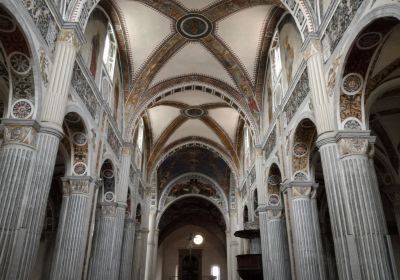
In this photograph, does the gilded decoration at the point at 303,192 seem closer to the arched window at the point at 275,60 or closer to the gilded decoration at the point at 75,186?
the arched window at the point at 275,60

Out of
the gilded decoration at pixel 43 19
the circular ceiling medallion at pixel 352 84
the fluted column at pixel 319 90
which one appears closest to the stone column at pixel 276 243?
the fluted column at pixel 319 90

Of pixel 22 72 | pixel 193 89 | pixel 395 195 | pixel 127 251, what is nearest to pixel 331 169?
pixel 22 72

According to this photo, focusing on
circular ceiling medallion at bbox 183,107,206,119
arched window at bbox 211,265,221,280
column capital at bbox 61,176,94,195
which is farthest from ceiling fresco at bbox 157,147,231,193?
column capital at bbox 61,176,94,195

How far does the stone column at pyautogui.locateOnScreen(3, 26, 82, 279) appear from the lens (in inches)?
246

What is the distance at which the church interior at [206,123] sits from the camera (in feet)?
22.1

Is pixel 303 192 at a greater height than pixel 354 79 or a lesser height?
lesser

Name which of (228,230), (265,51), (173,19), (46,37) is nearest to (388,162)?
(265,51)

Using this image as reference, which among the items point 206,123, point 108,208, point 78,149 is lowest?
point 108,208

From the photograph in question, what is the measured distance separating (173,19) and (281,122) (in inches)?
223

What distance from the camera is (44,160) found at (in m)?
7.02

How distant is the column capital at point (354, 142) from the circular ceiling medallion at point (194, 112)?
520 inches

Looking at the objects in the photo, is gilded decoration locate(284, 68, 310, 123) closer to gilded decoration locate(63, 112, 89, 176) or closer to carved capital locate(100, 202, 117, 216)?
gilded decoration locate(63, 112, 89, 176)

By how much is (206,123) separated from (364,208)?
15267 mm

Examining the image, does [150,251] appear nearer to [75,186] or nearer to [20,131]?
[75,186]
